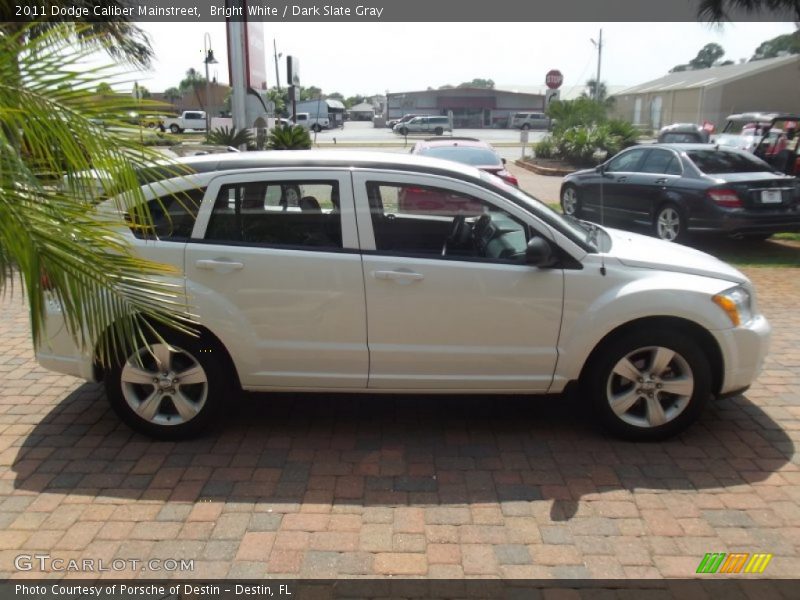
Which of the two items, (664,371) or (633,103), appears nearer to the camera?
(664,371)

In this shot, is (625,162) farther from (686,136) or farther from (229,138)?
(686,136)

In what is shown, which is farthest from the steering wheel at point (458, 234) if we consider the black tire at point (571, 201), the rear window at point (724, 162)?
the black tire at point (571, 201)

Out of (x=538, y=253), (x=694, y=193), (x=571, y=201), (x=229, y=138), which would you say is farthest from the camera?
(x=571, y=201)

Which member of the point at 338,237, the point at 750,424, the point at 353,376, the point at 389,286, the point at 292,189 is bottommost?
the point at 750,424

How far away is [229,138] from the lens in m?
13.2

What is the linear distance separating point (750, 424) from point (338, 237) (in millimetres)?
2940

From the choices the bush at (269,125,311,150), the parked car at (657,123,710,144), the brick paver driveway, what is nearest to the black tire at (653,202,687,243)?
the brick paver driveway

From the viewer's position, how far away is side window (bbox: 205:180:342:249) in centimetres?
425

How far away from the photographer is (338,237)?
4242 mm

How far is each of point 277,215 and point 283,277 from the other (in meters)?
0.41

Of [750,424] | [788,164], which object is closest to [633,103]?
[788,164]

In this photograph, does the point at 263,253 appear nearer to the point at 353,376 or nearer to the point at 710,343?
the point at 353,376

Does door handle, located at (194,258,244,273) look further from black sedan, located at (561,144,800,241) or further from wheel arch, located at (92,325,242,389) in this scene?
black sedan, located at (561,144,800,241)

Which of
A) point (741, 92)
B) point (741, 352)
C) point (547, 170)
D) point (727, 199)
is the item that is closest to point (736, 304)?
point (741, 352)
